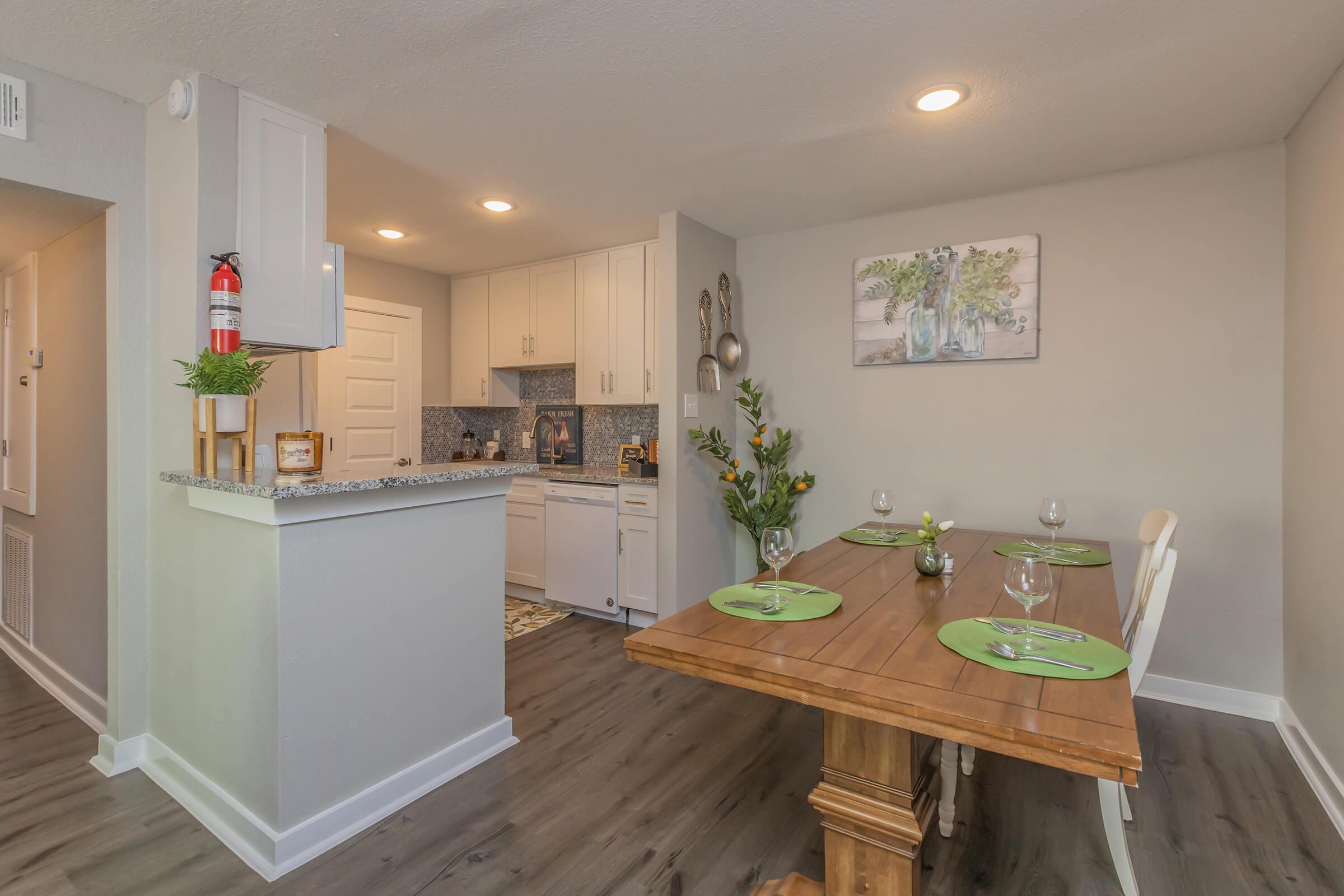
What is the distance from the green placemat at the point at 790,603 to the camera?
5.16 ft

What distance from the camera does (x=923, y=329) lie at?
3.49 meters

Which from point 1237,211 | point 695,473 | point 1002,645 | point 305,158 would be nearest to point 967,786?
point 1002,645

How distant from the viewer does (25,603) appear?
129 inches

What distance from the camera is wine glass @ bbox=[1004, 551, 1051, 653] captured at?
1321mm

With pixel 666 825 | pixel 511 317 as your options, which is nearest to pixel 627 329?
pixel 511 317

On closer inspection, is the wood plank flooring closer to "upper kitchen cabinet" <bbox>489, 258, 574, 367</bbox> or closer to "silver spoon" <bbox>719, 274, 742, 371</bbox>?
"silver spoon" <bbox>719, 274, 742, 371</bbox>

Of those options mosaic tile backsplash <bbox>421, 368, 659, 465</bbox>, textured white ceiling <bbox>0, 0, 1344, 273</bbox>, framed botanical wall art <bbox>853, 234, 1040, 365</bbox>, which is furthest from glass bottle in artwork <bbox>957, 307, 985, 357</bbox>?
mosaic tile backsplash <bbox>421, 368, 659, 465</bbox>

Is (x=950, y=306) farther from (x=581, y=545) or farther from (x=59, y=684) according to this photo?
(x=59, y=684)

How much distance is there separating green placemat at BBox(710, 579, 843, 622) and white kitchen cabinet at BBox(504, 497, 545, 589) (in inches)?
105

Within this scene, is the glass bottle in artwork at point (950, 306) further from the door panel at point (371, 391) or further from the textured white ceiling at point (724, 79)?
the door panel at point (371, 391)

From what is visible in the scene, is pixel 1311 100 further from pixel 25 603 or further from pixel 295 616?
pixel 25 603

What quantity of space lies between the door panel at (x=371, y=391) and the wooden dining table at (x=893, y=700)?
3571mm

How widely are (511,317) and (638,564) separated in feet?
7.06

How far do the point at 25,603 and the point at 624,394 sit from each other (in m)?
3.29
